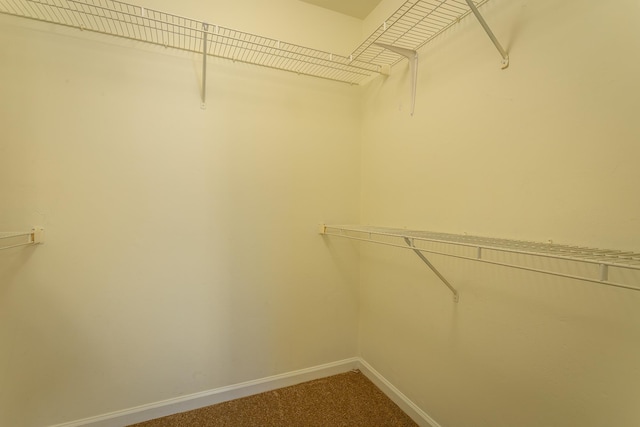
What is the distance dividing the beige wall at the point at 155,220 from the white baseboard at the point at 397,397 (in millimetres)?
258

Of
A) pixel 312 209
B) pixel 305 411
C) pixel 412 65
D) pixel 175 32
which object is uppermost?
pixel 175 32

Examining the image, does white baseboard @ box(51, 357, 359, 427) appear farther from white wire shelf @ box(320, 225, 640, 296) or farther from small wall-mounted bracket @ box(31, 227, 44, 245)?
white wire shelf @ box(320, 225, 640, 296)

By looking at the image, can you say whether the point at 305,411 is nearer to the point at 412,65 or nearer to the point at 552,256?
the point at 552,256

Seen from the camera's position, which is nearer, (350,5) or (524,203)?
(524,203)

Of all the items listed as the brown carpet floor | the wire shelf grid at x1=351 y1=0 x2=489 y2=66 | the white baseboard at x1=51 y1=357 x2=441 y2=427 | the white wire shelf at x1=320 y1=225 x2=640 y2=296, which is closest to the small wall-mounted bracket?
the white baseboard at x1=51 y1=357 x2=441 y2=427

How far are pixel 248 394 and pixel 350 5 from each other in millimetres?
2692

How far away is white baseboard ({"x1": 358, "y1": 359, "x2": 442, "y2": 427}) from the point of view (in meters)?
1.51

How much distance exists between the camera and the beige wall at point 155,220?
1.36 meters

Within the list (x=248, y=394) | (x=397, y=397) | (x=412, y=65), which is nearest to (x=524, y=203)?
(x=412, y=65)

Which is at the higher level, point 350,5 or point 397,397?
point 350,5

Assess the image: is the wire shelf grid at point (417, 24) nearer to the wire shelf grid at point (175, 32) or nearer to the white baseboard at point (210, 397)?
the wire shelf grid at point (175, 32)

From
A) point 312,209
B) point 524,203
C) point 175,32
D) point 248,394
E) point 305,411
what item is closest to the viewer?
point 524,203

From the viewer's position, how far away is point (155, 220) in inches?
61.8

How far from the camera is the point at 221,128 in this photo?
1.69 metres
